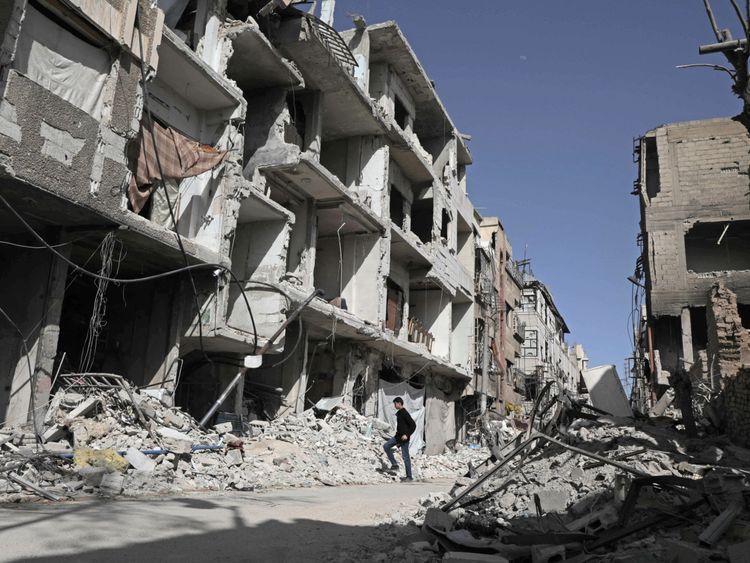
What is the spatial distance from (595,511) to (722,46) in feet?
28.4

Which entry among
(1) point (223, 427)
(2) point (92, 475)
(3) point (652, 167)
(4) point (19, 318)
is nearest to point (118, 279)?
(4) point (19, 318)

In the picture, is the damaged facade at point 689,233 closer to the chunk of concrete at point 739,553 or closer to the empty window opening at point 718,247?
the empty window opening at point 718,247

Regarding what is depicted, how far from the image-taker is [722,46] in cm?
1077

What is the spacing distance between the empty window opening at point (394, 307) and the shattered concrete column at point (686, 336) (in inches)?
545

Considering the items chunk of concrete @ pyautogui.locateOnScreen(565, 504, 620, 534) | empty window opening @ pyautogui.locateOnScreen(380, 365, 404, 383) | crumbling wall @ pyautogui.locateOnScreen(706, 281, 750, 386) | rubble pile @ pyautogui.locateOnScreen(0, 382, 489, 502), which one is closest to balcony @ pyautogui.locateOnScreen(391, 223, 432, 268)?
empty window opening @ pyautogui.locateOnScreen(380, 365, 404, 383)

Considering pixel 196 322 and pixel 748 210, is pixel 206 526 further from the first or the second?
pixel 748 210

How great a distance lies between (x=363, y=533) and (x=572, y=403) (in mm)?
4651

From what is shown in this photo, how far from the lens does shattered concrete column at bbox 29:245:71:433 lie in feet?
30.7

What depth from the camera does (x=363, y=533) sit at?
20.2 ft

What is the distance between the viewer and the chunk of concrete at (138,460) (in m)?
8.78

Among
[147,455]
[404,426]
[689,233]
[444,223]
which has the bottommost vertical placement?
[147,455]

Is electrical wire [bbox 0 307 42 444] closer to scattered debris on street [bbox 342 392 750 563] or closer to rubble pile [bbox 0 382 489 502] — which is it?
rubble pile [bbox 0 382 489 502]

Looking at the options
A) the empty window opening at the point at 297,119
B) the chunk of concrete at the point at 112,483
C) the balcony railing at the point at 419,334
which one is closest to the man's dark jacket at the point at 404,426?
Result: the chunk of concrete at the point at 112,483

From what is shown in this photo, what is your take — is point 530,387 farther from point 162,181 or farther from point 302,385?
point 162,181
